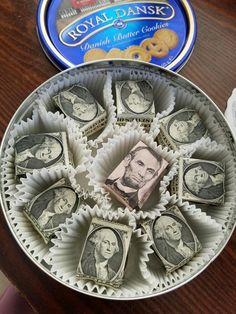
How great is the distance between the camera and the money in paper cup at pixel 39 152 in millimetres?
651

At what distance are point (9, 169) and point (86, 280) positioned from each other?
0.22 meters

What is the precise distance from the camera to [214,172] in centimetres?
68

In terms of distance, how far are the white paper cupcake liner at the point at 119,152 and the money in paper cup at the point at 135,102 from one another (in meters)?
0.02

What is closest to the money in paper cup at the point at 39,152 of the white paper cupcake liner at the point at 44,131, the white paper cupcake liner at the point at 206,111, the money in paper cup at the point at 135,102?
the white paper cupcake liner at the point at 44,131

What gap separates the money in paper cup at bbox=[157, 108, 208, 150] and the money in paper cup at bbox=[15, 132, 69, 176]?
177 millimetres

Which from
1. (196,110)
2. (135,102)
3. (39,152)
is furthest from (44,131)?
(196,110)

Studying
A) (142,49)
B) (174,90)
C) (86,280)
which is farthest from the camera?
(142,49)

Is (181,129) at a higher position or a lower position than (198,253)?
higher

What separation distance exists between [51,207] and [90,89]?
0.24 metres

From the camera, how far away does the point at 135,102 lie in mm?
710

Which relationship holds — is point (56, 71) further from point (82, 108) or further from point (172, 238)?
point (172, 238)

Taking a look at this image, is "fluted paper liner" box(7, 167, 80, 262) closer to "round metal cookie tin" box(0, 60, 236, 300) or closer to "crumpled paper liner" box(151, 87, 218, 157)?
"round metal cookie tin" box(0, 60, 236, 300)

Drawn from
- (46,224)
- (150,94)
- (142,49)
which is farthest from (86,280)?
(142,49)

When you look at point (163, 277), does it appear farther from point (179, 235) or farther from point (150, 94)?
point (150, 94)
